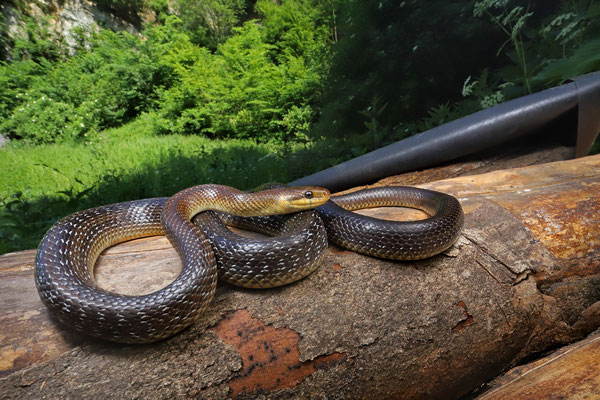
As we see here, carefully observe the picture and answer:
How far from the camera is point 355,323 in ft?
4.87

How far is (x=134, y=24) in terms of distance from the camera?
32.4 feet

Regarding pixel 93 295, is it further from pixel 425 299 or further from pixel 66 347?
pixel 425 299

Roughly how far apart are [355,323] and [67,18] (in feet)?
35.5

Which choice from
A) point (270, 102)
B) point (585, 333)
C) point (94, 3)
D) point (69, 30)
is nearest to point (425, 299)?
point (585, 333)

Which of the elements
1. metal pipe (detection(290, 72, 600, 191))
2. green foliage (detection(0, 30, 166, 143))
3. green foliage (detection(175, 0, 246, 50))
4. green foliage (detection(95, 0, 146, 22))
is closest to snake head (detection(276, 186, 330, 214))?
metal pipe (detection(290, 72, 600, 191))

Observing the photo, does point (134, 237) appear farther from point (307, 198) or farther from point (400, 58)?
point (400, 58)

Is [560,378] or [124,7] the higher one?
[124,7]

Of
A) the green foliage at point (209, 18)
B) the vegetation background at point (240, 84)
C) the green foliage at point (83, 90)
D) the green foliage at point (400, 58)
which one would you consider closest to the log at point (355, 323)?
the vegetation background at point (240, 84)

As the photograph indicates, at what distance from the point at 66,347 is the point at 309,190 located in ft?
4.36

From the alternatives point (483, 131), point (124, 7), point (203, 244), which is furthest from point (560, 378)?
point (124, 7)

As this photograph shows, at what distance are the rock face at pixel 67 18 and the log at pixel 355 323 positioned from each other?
28.4 feet

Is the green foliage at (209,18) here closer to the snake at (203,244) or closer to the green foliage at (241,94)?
the green foliage at (241,94)

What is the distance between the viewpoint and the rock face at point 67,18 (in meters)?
7.52

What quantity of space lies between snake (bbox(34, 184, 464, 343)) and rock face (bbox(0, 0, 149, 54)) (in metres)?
8.68
